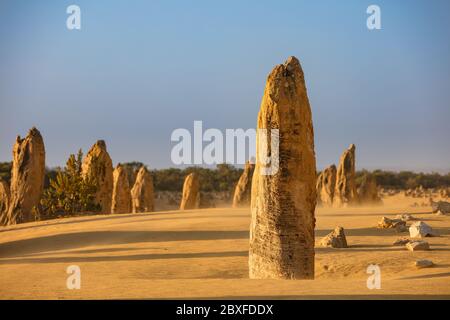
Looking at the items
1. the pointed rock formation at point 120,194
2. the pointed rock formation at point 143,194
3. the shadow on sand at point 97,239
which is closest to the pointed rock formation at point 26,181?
the pointed rock formation at point 120,194

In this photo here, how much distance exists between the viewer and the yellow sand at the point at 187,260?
9.03 m

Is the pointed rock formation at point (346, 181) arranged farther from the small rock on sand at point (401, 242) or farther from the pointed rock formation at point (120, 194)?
the small rock on sand at point (401, 242)

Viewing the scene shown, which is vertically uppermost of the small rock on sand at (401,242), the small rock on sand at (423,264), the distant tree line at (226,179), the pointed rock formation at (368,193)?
the distant tree line at (226,179)

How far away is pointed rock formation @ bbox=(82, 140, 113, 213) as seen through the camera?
27250mm

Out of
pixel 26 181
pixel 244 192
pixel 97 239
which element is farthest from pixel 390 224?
pixel 244 192

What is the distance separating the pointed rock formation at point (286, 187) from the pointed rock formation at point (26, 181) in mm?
16851

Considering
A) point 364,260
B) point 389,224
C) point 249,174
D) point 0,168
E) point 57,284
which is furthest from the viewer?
point 0,168

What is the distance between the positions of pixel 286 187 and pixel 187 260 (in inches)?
177

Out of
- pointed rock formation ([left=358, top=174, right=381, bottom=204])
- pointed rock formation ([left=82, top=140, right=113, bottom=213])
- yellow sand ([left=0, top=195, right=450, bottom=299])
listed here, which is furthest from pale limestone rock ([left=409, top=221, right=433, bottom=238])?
pointed rock formation ([left=358, top=174, right=381, bottom=204])

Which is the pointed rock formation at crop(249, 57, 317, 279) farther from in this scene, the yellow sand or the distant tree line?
the distant tree line

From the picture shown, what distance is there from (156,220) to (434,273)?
11630 mm
